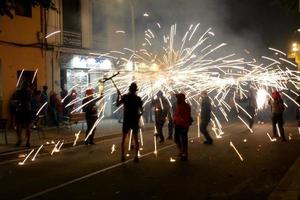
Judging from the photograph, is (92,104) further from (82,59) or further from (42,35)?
(82,59)

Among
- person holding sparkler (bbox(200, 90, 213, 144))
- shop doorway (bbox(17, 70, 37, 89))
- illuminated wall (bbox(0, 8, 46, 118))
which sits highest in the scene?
illuminated wall (bbox(0, 8, 46, 118))

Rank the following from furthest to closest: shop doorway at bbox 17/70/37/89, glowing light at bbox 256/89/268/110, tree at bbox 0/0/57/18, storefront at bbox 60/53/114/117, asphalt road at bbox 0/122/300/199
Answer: glowing light at bbox 256/89/268/110
storefront at bbox 60/53/114/117
shop doorway at bbox 17/70/37/89
tree at bbox 0/0/57/18
asphalt road at bbox 0/122/300/199

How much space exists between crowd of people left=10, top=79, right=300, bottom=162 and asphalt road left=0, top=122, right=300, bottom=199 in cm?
71

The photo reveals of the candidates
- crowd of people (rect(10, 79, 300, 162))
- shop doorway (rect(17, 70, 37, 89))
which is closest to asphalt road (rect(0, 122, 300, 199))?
crowd of people (rect(10, 79, 300, 162))

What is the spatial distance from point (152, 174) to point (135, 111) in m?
2.38

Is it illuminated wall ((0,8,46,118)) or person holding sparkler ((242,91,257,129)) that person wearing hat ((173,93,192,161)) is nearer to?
person holding sparkler ((242,91,257,129))

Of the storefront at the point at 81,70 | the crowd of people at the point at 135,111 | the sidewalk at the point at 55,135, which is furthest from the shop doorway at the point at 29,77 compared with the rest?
the sidewalk at the point at 55,135

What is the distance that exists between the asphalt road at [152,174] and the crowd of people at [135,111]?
0.71 meters

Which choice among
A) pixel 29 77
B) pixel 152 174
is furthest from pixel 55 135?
pixel 152 174

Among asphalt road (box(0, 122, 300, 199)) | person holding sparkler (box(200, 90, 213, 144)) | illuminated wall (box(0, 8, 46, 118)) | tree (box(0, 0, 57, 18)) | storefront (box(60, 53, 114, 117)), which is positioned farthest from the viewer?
storefront (box(60, 53, 114, 117))

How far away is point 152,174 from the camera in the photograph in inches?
427

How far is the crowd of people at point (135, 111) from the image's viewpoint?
42.2 feet

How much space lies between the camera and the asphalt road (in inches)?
357

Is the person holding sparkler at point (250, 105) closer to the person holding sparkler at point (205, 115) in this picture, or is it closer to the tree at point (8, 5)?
the person holding sparkler at point (205, 115)
